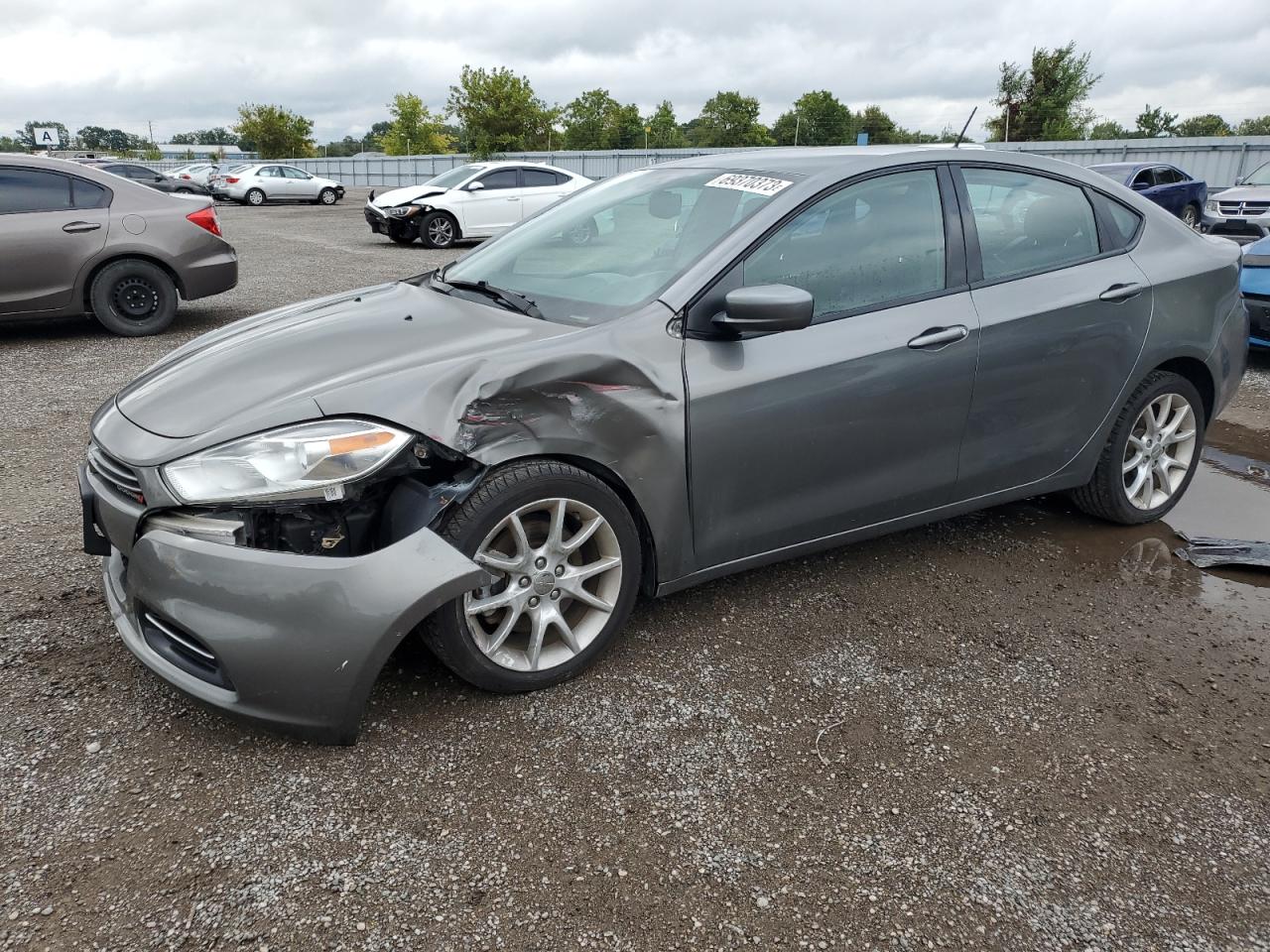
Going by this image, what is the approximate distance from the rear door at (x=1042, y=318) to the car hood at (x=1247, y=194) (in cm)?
1467

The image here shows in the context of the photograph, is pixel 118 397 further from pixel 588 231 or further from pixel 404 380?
pixel 588 231

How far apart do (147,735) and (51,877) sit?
0.54 metres

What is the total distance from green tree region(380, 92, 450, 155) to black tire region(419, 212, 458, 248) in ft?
165

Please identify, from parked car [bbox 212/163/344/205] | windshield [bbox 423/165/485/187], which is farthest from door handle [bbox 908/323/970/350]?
parked car [bbox 212/163/344/205]

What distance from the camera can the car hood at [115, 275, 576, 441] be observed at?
2615mm

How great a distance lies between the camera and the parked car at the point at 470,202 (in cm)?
1596

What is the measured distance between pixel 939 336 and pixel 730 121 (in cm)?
9398

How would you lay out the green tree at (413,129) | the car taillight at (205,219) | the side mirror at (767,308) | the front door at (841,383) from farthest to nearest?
the green tree at (413,129) → the car taillight at (205,219) → the front door at (841,383) → the side mirror at (767,308)

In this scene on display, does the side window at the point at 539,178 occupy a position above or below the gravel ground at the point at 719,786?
above

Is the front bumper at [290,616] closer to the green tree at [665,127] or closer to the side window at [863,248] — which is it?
the side window at [863,248]

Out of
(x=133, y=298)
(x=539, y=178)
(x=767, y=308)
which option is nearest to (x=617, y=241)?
(x=767, y=308)

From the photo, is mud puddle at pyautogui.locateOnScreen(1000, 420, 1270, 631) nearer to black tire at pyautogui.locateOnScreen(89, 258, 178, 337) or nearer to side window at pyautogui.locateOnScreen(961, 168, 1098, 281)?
side window at pyautogui.locateOnScreen(961, 168, 1098, 281)

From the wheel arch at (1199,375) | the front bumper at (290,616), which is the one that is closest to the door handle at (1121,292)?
the wheel arch at (1199,375)

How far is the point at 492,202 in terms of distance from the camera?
16.2m
